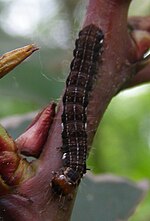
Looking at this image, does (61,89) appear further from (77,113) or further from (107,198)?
(77,113)

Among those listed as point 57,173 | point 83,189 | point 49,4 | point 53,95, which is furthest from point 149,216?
point 57,173

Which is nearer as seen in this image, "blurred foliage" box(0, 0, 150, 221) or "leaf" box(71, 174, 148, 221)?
"leaf" box(71, 174, 148, 221)

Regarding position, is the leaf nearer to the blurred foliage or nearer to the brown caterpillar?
the blurred foliage

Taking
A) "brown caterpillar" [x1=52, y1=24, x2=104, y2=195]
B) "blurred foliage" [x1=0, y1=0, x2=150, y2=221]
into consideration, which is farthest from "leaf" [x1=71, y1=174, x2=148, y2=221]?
"brown caterpillar" [x1=52, y1=24, x2=104, y2=195]

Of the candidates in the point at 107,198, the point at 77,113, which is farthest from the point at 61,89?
the point at 77,113

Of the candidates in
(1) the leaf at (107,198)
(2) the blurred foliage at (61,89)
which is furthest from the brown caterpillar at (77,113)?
(1) the leaf at (107,198)

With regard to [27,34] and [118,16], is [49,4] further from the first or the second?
[118,16]
